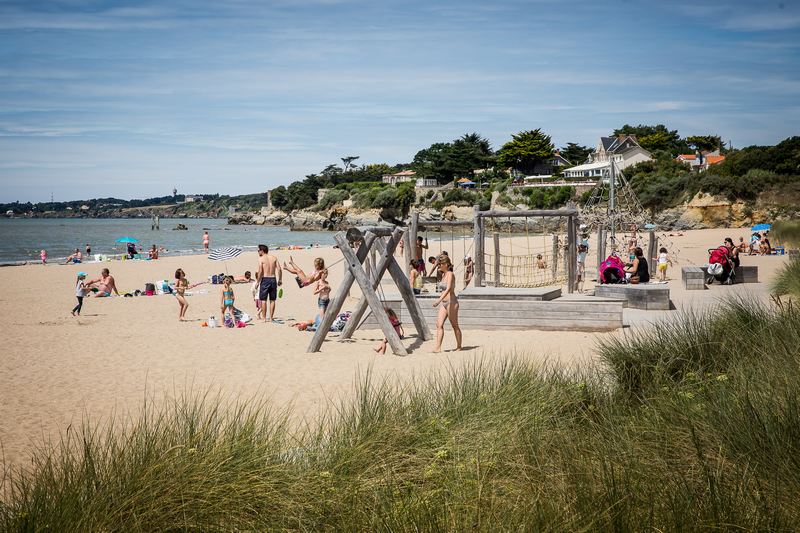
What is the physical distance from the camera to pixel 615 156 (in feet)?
254

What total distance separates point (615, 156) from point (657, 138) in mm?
20647

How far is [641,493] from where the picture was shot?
11.6 ft

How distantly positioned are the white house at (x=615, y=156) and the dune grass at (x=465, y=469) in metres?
74.8

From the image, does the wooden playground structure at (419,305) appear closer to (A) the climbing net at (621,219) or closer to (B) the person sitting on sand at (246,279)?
(B) the person sitting on sand at (246,279)

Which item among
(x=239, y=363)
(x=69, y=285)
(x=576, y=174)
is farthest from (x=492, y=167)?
(x=239, y=363)

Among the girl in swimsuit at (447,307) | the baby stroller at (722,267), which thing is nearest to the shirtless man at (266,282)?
the girl in swimsuit at (447,307)

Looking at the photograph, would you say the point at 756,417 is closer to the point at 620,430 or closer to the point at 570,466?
the point at 620,430

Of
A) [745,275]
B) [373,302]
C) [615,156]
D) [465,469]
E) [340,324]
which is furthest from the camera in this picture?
[615,156]

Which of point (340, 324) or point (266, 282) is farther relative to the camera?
point (266, 282)

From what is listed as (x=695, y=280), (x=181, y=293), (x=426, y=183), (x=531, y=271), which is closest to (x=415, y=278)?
(x=181, y=293)

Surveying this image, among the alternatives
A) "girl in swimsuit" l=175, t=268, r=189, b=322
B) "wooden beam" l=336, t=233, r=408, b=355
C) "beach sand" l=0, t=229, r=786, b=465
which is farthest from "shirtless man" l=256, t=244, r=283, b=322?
"wooden beam" l=336, t=233, r=408, b=355

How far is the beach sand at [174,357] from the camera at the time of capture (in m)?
7.83

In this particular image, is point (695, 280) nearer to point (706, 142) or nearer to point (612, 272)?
point (612, 272)

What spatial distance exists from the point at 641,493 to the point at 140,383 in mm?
7074
